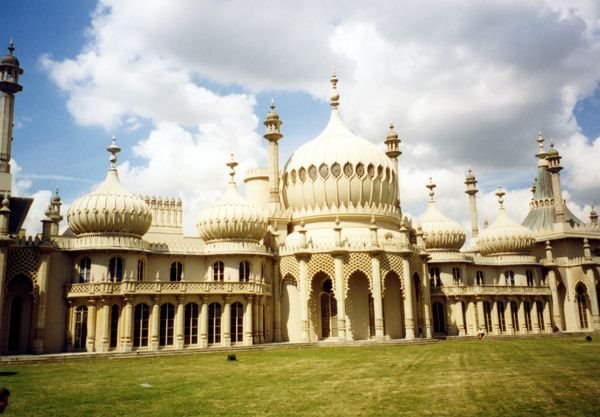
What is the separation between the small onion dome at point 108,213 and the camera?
1339 inches

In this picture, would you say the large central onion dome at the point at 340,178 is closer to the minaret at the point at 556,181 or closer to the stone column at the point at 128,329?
the stone column at the point at 128,329

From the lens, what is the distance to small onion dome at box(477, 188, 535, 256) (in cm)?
5062

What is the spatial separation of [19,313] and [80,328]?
11.4 feet

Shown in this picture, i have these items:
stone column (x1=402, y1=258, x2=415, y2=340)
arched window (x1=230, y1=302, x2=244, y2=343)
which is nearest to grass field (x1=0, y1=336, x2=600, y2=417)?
arched window (x1=230, y1=302, x2=244, y2=343)

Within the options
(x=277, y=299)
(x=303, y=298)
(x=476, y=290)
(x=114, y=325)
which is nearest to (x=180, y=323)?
(x=114, y=325)

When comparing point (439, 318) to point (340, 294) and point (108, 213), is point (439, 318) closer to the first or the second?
point (340, 294)

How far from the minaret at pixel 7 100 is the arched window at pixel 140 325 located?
14175 millimetres

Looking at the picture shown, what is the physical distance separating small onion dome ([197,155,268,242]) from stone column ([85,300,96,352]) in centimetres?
957

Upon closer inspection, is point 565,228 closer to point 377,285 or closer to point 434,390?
point 377,285

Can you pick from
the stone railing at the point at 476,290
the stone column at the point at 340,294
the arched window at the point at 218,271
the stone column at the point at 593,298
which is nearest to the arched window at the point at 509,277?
the stone railing at the point at 476,290

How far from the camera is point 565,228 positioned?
53156 millimetres

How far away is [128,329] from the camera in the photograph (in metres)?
32.0

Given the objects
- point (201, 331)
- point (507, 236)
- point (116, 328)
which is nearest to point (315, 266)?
point (201, 331)

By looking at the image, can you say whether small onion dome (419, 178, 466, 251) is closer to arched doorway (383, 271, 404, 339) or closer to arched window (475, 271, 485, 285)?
arched window (475, 271, 485, 285)
